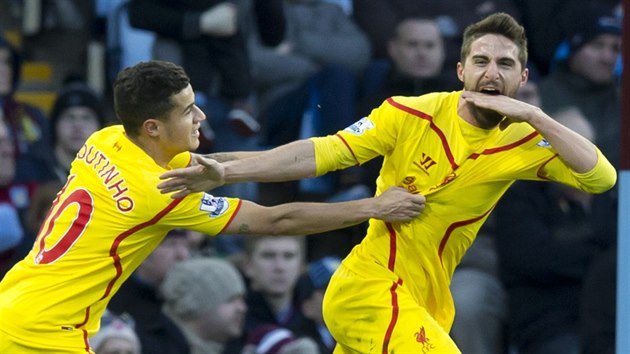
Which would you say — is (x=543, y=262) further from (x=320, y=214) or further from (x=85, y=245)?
(x=85, y=245)

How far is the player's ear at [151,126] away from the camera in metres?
6.31

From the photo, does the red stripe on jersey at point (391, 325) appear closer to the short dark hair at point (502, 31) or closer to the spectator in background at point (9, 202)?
the short dark hair at point (502, 31)

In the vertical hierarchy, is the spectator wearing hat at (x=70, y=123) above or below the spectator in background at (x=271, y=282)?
above

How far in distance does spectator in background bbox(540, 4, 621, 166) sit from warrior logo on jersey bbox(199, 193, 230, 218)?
13.4 feet

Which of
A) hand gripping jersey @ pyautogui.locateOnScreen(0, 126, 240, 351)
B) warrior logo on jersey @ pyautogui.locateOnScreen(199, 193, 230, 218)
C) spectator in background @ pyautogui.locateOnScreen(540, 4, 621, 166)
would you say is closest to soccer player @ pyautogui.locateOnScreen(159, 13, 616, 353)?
warrior logo on jersey @ pyautogui.locateOnScreen(199, 193, 230, 218)

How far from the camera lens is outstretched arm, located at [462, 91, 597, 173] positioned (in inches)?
250

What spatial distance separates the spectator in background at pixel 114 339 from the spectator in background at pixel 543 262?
2452 millimetres

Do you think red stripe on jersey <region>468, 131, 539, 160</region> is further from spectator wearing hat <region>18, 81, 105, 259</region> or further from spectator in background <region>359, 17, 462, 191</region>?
spectator wearing hat <region>18, 81, 105, 259</region>

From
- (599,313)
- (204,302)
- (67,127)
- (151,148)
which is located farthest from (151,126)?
(599,313)

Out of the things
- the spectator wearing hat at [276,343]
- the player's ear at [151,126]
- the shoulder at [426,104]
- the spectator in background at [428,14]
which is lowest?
the spectator wearing hat at [276,343]

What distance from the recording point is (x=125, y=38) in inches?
403

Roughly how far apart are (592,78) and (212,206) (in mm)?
4402

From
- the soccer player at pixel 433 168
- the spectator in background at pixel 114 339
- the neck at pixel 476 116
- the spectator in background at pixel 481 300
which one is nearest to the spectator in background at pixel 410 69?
the spectator in background at pixel 481 300

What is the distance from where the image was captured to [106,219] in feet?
20.5
